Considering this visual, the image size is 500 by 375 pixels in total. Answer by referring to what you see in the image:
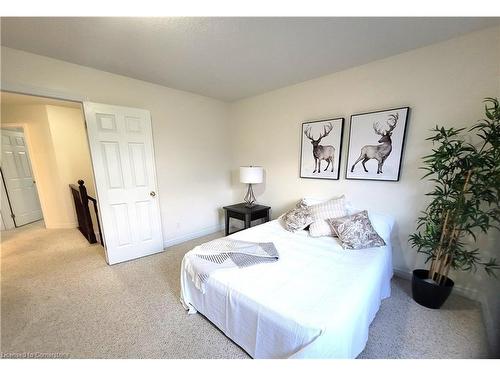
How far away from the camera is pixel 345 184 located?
2418 millimetres

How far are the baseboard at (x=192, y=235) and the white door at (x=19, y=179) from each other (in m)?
3.63

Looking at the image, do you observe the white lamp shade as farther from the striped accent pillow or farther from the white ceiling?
the white ceiling

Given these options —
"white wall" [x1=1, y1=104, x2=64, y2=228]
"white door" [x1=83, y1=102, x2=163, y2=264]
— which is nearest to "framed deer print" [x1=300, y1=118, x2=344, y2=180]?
"white door" [x1=83, y1=102, x2=163, y2=264]

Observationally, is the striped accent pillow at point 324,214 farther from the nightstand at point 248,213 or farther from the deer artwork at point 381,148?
the nightstand at point 248,213

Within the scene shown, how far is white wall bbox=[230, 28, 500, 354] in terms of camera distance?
163cm

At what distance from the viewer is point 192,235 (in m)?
3.35

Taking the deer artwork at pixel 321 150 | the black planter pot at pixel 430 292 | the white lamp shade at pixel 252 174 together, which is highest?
the deer artwork at pixel 321 150

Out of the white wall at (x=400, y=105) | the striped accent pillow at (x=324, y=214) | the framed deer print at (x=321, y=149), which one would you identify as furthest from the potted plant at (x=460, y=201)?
the framed deer print at (x=321, y=149)

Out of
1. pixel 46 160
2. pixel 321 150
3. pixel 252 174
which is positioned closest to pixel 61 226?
pixel 46 160

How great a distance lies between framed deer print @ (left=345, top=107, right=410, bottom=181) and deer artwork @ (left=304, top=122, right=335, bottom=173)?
0.75ft

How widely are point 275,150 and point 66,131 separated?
4.05 meters

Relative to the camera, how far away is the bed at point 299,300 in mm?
962

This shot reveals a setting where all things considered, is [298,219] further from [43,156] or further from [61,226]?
[43,156]

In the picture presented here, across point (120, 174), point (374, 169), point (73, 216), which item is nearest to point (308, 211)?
point (374, 169)
